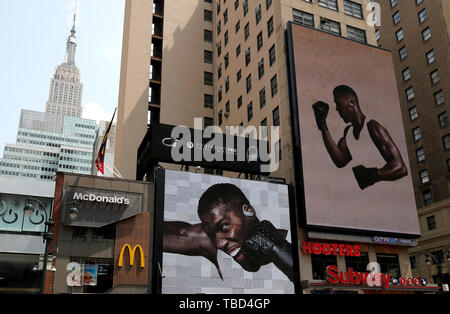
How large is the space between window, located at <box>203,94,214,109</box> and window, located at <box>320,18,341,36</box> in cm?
2288

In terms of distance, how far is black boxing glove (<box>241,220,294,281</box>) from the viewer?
4344cm

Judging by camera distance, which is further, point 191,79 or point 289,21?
point 191,79

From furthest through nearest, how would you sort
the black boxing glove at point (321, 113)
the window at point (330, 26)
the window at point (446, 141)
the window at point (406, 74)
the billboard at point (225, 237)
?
the window at point (406, 74) < the window at point (446, 141) < the window at point (330, 26) < the black boxing glove at point (321, 113) < the billboard at point (225, 237)

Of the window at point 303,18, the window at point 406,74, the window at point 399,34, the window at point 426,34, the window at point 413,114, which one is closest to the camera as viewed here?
the window at point 303,18

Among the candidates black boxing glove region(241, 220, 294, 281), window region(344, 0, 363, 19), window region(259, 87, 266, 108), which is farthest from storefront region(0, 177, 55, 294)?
window region(344, 0, 363, 19)

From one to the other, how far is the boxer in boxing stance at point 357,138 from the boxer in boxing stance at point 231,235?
1081cm

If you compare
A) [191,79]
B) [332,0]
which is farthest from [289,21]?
[191,79]

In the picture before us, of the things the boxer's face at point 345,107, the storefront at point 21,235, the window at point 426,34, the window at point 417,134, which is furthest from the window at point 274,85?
the window at point 426,34

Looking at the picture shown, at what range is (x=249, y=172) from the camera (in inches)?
1945

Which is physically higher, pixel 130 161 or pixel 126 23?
pixel 126 23

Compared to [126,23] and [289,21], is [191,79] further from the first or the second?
[289,21]

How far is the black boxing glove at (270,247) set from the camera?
1710 inches

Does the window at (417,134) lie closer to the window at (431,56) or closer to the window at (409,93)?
the window at (409,93)
